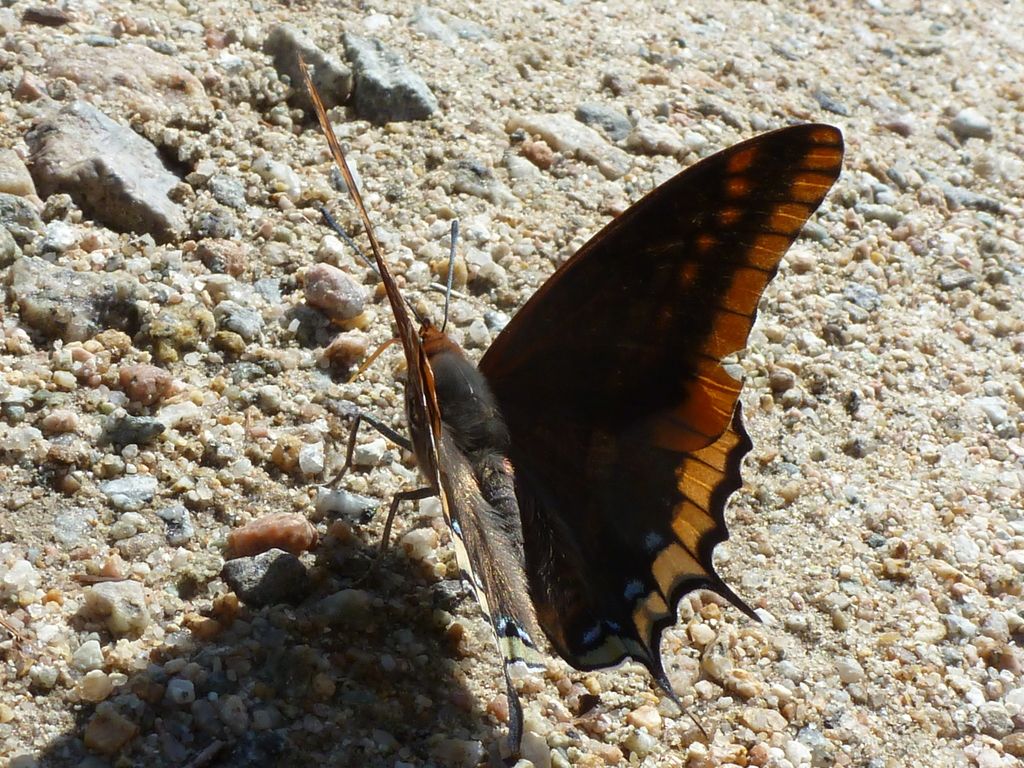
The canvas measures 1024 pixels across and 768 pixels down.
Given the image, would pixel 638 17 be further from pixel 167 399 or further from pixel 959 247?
pixel 167 399

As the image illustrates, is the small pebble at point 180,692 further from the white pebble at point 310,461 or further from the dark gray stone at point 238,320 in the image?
the dark gray stone at point 238,320

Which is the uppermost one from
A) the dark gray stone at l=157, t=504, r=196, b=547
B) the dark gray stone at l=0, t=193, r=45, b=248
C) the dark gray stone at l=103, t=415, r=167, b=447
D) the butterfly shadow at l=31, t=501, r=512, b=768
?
the dark gray stone at l=0, t=193, r=45, b=248

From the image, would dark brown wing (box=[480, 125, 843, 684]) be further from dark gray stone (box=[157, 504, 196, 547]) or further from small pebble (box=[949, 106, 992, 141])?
small pebble (box=[949, 106, 992, 141])

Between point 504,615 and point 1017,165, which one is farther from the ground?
point 1017,165

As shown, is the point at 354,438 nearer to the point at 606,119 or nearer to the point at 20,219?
the point at 20,219

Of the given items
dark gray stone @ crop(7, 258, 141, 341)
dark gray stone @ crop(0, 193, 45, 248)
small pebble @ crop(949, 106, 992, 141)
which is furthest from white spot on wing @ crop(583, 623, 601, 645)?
small pebble @ crop(949, 106, 992, 141)

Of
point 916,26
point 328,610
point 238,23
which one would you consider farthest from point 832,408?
point 916,26
